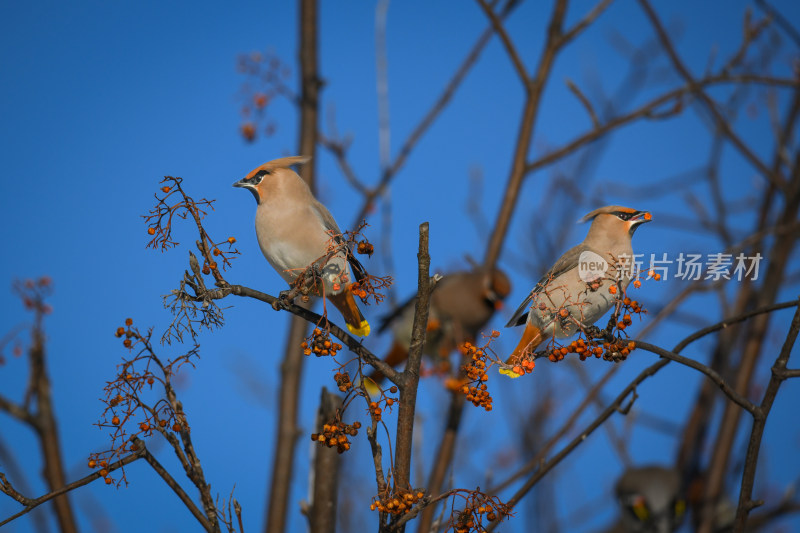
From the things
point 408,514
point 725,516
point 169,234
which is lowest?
point 408,514

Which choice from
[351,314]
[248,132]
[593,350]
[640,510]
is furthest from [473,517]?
[640,510]

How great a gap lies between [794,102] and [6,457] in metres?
3.96

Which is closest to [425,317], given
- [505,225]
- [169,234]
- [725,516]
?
[169,234]

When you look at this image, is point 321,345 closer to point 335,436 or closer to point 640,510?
point 335,436

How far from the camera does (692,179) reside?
11.0 ft

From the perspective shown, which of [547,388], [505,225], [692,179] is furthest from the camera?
[547,388]

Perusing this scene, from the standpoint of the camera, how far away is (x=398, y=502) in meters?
1.09

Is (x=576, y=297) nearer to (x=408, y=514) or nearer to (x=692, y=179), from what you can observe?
(x=408, y=514)

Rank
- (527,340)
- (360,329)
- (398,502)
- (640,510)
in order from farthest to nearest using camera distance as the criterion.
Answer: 1. (640,510)
2. (360,329)
3. (527,340)
4. (398,502)

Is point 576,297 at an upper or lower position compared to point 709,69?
lower

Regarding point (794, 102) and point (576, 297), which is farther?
point (794, 102)

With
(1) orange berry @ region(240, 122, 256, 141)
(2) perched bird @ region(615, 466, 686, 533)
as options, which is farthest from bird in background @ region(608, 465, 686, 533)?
(1) orange berry @ region(240, 122, 256, 141)

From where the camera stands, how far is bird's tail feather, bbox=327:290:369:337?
1.70 meters

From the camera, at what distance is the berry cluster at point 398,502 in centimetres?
109
